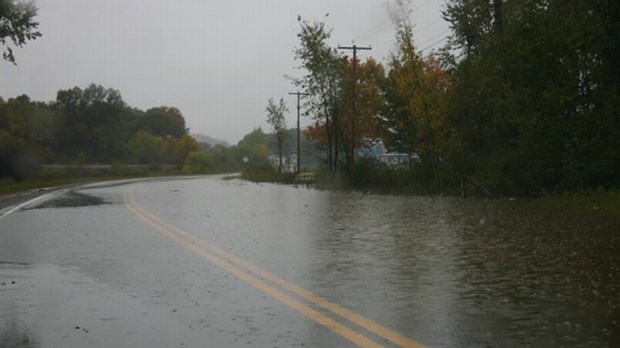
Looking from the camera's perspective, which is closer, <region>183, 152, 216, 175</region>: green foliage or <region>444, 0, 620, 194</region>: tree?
<region>444, 0, 620, 194</region>: tree

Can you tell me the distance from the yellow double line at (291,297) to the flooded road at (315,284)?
0.07ft

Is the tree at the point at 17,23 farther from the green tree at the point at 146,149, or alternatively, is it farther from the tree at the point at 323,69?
the green tree at the point at 146,149

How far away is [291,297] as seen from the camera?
8180mm

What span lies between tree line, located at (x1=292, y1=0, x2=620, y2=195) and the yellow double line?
1389 cm

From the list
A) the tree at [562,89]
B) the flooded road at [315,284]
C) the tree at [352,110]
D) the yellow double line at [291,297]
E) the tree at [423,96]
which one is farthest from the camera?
the tree at [352,110]

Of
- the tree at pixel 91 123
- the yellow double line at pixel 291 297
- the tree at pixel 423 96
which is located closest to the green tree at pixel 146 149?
the tree at pixel 91 123

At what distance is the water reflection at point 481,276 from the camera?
21.5 ft

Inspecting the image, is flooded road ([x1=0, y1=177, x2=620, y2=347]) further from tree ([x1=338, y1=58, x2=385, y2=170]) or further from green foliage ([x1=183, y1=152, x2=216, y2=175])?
green foliage ([x1=183, y1=152, x2=216, y2=175])

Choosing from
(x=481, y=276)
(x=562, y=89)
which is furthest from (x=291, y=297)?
(x=562, y=89)

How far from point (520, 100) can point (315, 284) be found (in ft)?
57.1

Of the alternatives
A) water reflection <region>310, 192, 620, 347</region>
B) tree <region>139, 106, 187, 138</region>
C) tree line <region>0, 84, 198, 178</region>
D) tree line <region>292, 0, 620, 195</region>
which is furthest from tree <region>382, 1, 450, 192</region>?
tree <region>139, 106, 187, 138</region>

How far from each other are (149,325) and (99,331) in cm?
45

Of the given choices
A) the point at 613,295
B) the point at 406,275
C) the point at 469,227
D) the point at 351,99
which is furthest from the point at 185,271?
the point at 351,99

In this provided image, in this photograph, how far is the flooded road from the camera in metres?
6.45
